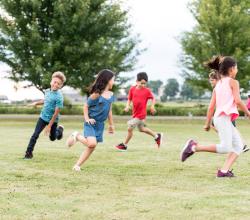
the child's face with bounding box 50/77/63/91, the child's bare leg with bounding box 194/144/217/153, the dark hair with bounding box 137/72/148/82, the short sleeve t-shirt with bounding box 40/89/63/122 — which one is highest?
the dark hair with bounding box 137/72/148/82

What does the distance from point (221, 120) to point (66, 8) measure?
24.6 m

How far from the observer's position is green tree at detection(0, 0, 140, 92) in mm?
31750

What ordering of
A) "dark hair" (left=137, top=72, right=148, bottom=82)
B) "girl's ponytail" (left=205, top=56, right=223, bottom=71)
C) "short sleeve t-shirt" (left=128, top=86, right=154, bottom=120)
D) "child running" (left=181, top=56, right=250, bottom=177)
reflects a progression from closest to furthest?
"child running" (left=181, top=56, right=250, bottom=177) < "girl's ponytail" (left=205, top=56, right=223, bottom=71) < "dark hair" (left=137, top=72, right=148, bottom=82) < "short sleeve t-shirt" (left=128, top=86, right=154, bottom=120)

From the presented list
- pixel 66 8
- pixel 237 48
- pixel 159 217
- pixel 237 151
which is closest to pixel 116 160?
pixel 237 151

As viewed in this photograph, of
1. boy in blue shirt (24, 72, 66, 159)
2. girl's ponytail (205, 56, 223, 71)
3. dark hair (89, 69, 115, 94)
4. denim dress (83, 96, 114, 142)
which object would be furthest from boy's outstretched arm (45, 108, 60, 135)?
girl's ponytail (205, 56, 223, 71)

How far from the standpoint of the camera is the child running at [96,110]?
920cm

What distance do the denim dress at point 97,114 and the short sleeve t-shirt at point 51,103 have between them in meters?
1.58

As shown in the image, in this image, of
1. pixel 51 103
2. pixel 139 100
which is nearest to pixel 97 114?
pixel 51 103

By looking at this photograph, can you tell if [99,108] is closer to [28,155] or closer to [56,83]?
[56,83]

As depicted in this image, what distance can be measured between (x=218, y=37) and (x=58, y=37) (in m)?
10.3

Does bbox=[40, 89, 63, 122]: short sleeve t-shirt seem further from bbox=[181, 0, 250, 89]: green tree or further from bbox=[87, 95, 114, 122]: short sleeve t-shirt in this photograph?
bbox=[181, 0, 250, 89]: green tree

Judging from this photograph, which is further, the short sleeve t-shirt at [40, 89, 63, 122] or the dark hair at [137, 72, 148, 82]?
the dark hair at [137, 72, 148, 82]

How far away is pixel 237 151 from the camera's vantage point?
28.1 ft

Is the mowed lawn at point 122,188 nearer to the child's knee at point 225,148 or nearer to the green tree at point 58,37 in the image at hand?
the child's knee at point 225,148
